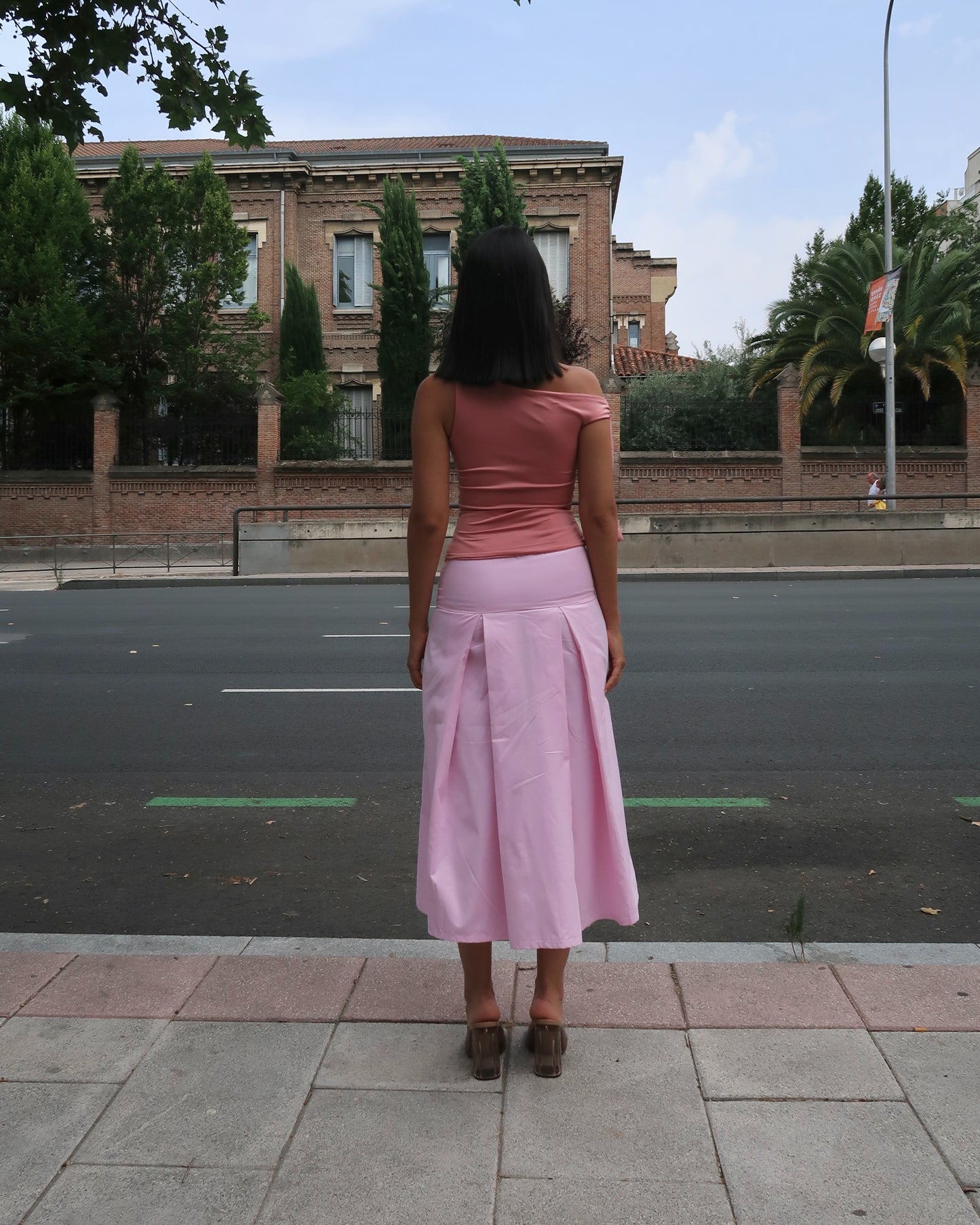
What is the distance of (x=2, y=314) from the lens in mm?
29250

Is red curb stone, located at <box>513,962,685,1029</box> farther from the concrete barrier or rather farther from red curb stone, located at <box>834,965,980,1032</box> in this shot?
the concrete barrier

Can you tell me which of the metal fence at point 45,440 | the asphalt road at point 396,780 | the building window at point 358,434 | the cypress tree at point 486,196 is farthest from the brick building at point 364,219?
the asphalt road at point 396,780

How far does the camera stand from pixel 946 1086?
9.34 feet

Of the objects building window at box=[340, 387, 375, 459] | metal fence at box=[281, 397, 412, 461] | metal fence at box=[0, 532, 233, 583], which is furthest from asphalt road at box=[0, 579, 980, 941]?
building window at box=[340, 387, 375, 459]

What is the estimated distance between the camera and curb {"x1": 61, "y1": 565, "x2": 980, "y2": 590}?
19.9m

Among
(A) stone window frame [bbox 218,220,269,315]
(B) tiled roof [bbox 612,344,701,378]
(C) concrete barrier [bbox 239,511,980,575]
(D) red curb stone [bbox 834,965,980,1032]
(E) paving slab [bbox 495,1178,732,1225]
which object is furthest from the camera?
(B) tiled roof [bbox 612,344,701,378]

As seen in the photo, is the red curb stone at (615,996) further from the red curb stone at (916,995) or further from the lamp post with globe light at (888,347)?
the lamp post with globe light at (888,347)

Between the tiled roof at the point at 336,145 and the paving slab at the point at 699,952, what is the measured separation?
3531cm

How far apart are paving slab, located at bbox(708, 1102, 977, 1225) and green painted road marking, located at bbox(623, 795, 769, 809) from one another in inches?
118

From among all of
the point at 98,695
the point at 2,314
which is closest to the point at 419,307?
the point at 2,314

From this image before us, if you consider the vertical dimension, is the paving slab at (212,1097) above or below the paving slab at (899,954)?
below

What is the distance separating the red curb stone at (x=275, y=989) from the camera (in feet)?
10.9

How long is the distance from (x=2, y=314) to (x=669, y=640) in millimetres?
23757

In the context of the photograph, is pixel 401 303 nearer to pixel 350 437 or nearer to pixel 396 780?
pixel 350 437
